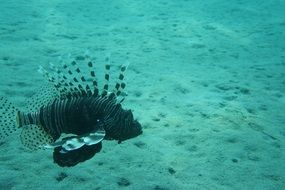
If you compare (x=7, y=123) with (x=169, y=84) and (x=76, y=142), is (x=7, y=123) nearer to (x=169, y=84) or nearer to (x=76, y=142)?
(x=76, y=142)

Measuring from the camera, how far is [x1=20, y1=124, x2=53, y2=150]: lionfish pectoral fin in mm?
3086

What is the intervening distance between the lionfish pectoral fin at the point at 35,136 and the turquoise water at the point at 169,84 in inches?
20.4

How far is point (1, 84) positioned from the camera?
5.44 m

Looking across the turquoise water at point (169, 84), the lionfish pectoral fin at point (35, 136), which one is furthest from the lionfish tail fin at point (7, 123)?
the lionfish pectoral fin at point (35, 136)

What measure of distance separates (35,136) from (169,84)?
355cm

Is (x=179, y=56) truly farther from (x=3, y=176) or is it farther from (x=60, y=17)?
(x=3, y=176)

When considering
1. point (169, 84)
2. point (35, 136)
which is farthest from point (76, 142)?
point (169, 84)

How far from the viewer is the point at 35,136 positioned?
122 inches

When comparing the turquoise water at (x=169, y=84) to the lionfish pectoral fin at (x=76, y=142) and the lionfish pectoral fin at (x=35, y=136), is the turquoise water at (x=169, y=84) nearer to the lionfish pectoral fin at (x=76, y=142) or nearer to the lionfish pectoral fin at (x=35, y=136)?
the lionfish pectoral fin at (x=35, y=136)

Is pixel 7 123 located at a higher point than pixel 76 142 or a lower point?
lower

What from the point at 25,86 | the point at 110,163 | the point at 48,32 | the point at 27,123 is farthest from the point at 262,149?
the point at 48,32

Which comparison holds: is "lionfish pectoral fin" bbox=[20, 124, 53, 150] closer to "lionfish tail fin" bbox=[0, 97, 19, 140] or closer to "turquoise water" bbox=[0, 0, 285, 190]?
"lionfish tail fin" bbox=[0, 97, 19, 140]

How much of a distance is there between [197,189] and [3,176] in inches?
79.7

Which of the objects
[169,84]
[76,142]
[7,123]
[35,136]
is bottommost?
[169,84]
